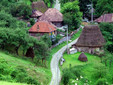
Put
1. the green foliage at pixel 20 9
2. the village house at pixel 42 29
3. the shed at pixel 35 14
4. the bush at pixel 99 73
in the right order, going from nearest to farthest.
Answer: the bush at pixel 99 73, the village house at pixel 42 29, the green foliage at pixel 20 9, the shed at pixel 35 14

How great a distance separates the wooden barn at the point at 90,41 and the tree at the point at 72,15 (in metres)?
11.2

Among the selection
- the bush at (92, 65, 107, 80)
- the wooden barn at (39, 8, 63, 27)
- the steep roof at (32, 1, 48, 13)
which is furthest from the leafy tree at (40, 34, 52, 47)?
the steep roof at (32, 1, 48, 13)

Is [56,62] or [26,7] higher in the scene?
[26,7]

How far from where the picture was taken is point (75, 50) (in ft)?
118

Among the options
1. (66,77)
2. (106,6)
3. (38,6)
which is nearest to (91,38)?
(66,77)

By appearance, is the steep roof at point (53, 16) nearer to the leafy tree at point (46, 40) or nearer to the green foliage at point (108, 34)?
the green foliage at point (108, 34)

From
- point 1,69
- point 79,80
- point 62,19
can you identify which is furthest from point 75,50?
point 1,69

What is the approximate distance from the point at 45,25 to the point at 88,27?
374 inches

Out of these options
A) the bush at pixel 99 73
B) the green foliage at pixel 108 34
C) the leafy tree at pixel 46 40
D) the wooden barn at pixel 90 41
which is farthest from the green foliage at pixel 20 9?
the bush at pixel 99 73

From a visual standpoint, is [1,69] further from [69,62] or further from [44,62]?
[69,62]

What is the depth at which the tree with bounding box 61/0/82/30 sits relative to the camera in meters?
48.2

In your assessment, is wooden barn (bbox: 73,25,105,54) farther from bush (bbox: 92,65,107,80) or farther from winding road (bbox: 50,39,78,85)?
bush (bbox: 92,65,107,80)

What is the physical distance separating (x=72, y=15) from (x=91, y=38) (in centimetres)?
1415

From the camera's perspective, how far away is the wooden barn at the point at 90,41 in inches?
1433
